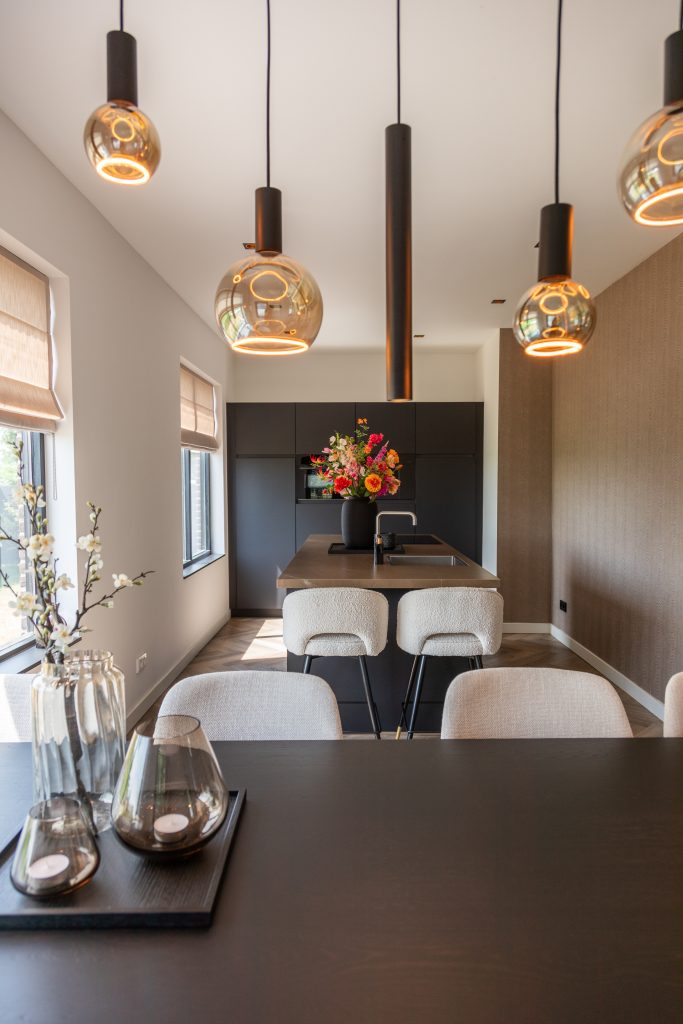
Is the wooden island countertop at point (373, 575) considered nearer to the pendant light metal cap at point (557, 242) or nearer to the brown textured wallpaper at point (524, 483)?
the pendant light metal cap at point (557, 242)

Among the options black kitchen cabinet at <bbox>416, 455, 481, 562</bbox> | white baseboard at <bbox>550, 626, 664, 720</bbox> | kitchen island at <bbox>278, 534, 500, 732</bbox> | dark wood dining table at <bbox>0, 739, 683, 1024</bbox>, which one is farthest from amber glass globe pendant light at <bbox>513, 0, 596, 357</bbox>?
black kitchen cabinet at <bbox>416, 455, 481, 562</bbox>

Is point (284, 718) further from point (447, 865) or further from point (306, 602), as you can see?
point (306, 602)

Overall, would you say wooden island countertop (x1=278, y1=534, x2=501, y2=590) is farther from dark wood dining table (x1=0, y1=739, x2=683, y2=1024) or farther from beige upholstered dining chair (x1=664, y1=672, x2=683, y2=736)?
dark wood dining table (x1=0, y1=739, x2=683, y2=1024)

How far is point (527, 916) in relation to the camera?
78 cm

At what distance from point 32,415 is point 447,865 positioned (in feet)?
7.92

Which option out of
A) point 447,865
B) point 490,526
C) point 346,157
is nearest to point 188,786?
point 447,865

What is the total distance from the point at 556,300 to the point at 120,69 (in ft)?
Answer: 2.96

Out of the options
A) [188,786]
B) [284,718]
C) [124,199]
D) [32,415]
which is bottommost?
[284,718]

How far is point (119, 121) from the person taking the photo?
1027mm

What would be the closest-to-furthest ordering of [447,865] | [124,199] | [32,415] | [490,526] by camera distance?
[447,865], [32,415], [124,199], [490,526]

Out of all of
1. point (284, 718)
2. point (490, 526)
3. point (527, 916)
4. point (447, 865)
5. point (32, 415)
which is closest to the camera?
point (527, 916)

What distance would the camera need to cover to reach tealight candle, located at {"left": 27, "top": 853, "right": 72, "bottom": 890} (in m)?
0.81

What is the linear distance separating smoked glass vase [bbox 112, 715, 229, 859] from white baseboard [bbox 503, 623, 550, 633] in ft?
16.4

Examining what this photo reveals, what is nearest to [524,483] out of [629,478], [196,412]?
[629,478]
